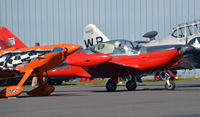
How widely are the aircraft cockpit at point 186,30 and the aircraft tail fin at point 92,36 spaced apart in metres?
4.64

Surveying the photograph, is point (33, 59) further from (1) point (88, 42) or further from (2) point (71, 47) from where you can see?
(1) point (88, 42)

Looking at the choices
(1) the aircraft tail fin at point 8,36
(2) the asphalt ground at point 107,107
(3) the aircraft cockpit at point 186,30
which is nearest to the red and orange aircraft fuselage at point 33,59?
(2) the asphalt ground at point 107,107

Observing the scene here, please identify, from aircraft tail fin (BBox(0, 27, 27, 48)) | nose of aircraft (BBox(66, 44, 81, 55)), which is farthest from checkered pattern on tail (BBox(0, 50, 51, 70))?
aircraft tail fin (BBox(0, 27, 27, 48))

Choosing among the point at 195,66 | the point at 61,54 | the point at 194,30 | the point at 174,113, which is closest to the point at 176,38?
the point at 194,30

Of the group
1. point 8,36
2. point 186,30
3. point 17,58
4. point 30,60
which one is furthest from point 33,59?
point 186,30

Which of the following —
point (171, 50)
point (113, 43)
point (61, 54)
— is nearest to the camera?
point (61, 54)

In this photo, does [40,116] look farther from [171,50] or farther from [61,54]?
[171,50]

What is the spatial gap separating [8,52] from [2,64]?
43 centimetres

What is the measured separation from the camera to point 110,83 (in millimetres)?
13812

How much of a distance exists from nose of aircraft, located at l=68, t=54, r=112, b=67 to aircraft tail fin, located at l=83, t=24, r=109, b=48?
364 inches

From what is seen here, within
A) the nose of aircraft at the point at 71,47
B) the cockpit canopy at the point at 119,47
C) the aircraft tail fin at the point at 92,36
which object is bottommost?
the nose of aircraft at the point at 71,47

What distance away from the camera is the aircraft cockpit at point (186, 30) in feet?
61.3

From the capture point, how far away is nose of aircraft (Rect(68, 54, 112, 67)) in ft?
41.2

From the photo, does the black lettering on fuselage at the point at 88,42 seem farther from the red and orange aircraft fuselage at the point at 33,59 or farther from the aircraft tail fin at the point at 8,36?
the red and orange aircraft fuselage at the point at 33,59
